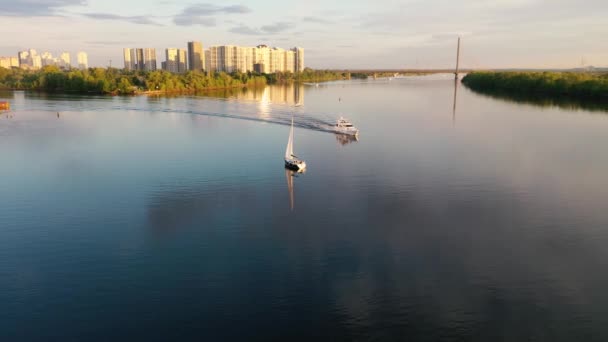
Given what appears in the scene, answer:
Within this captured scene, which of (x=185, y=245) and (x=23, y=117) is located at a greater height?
(x=23, y=117)

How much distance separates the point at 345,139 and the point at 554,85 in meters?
86.5

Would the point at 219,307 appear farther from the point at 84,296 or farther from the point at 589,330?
the point at 589,330

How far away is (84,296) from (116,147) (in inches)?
1288

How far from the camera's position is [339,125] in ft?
184

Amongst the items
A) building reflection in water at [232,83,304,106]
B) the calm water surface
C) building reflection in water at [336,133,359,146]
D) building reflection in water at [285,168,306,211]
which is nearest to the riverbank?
building reflection in water at [232,83,304,106]

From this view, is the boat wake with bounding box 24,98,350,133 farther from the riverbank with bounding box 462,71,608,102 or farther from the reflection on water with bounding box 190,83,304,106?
the riverbank with bounding box 462,71,608,102

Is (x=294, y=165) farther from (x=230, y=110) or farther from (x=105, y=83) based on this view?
(x=105, y=83)

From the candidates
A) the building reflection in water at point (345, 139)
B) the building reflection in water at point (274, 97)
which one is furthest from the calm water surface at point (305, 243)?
the building reflection in water at point (274, 97)

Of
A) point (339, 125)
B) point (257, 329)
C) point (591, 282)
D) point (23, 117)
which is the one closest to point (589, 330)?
point (591, 282)

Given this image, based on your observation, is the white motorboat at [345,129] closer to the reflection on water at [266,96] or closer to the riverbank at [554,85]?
the reflection on water at [266,96]

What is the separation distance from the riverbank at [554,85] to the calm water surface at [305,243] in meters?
63.0

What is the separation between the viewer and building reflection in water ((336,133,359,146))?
5043cm

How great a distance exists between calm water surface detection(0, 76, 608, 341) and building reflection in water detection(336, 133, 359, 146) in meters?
3.65

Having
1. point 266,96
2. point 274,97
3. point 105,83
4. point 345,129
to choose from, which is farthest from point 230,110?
point 105,83
